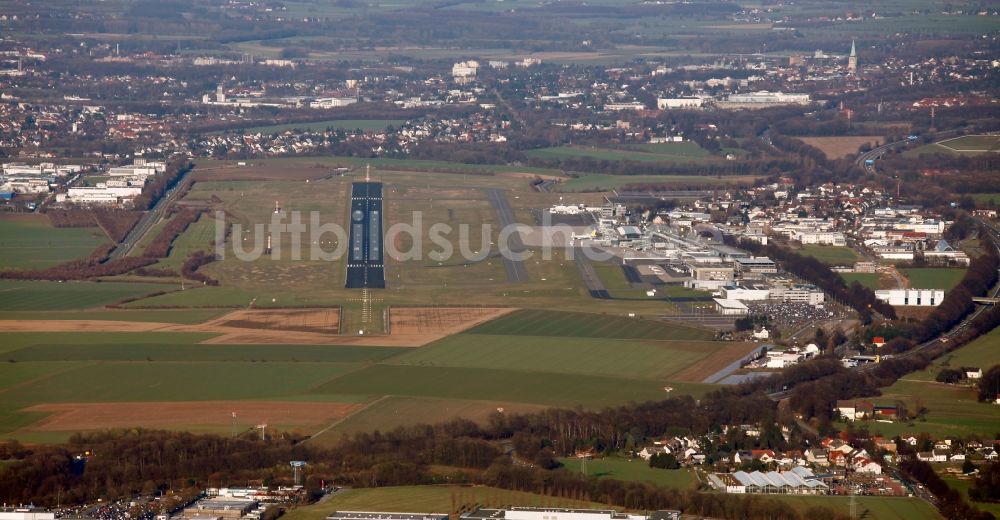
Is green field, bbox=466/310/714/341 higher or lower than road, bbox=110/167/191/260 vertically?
lower

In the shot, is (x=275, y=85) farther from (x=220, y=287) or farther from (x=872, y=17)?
(x=220, y=287)

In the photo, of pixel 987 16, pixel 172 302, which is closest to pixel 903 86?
pixel 987 16

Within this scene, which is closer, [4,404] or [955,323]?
[4,404]

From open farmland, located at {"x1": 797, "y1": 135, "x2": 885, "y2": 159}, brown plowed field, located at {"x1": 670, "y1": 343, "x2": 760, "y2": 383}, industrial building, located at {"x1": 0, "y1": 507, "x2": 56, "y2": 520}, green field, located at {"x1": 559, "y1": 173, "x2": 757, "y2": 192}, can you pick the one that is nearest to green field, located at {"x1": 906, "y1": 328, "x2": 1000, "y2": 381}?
brown plowed field, located at {"x1": 670, "y1": 343, "x2": 760, "y2": 383}

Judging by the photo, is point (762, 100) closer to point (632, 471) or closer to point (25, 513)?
point (632, 471)

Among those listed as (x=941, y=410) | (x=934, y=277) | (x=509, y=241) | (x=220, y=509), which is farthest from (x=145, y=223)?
(x=220, y=509)

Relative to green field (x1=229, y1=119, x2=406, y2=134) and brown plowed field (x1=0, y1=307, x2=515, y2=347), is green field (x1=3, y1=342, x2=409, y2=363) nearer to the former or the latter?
brown plowed field (x1=0, y1=307, x2=515, y2=347)

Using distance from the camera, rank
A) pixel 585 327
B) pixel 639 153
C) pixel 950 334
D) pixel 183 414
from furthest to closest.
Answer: pixel 639 153, pixel 585 327, pixel 950 334, pixel 183 414
